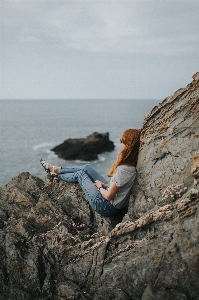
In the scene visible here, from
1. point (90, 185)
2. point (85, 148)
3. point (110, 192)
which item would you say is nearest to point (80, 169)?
point (90, 185)

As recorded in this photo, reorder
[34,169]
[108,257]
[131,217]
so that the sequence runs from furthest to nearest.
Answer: [34,169] < [131,217] < [108,257]

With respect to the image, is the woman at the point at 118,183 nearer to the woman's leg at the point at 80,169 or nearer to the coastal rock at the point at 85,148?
the woman's leg at the point at 80,169

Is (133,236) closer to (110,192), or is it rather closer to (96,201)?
(110,192)

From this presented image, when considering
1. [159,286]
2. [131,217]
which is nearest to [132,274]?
[159,286]

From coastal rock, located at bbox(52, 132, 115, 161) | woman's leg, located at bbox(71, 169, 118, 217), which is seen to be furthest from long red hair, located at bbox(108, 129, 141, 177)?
coastal rock, located at bbox(52, 132, 115, 161)

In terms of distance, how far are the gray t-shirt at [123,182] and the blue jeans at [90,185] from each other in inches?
11.3

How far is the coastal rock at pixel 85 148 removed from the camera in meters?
54.1

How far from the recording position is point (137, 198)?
27.6ft

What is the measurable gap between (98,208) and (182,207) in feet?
10.7

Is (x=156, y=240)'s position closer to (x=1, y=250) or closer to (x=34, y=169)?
(x=1, y=250)

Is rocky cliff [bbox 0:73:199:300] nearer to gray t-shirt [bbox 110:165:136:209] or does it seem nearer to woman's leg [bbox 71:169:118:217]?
gray t-shirt [bbox 110:165:136:209]

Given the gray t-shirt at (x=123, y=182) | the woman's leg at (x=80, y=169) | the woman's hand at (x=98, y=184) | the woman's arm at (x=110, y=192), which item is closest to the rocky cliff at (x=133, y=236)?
the gray t-shirt at (x=123, y=182)

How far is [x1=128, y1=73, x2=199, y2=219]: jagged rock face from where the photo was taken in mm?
7600

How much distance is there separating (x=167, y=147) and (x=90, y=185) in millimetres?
2973
